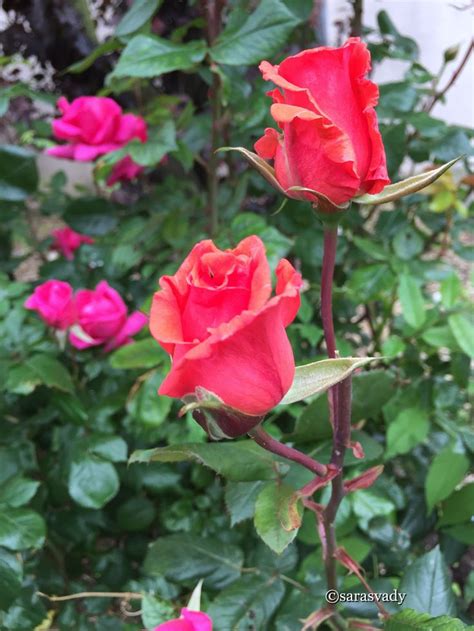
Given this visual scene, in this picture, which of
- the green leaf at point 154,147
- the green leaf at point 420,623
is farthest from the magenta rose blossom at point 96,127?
the green leaf at point 420,623

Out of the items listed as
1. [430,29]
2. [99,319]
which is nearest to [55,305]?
[99,319]

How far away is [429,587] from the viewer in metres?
0.55

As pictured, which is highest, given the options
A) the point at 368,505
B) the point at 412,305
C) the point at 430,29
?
the point at 412,305

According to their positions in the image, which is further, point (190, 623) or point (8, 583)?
point (8, 583)

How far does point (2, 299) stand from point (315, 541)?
0.54 m

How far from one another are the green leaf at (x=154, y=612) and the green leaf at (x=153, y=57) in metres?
0.59

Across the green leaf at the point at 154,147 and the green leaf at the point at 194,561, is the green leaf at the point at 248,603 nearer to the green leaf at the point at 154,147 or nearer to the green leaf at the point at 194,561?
the green leaf at the point at 194,561

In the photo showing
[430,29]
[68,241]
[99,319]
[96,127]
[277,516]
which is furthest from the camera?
[430,29]

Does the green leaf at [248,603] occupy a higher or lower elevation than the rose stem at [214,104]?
lower

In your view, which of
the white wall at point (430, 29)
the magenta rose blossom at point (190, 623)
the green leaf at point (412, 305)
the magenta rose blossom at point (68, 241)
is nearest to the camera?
the magenta rose blossom at point (190, 623)

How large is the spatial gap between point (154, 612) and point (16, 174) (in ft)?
2.45

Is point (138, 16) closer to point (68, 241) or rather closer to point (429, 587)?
point (68, 241)

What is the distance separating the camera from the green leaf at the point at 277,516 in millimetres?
400

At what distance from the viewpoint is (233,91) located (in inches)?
37.1
